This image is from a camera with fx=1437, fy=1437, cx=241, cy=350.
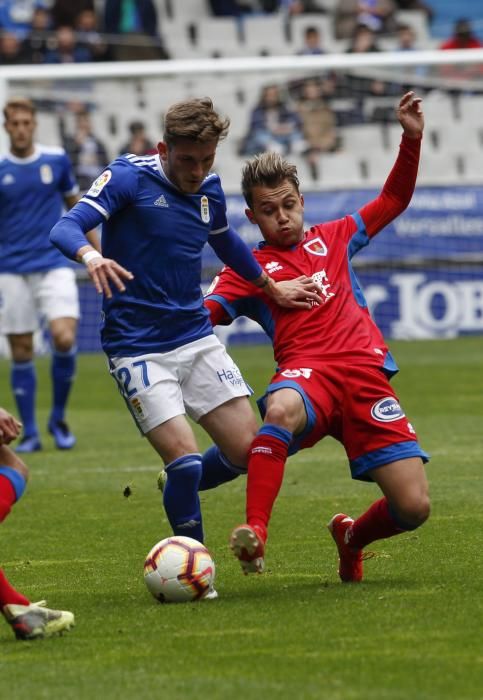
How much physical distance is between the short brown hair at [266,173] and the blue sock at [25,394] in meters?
5.54

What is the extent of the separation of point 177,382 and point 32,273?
5.69m

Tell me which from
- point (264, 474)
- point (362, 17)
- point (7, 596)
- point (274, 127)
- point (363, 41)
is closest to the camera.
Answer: point (7, 596)

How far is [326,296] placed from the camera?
6.02 m

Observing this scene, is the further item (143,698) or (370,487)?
(370,487)

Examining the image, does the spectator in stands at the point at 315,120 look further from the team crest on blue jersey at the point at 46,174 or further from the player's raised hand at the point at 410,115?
the player's raised hand at the point at 410,115

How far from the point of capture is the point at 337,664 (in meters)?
4.26

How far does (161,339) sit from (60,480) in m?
3.98

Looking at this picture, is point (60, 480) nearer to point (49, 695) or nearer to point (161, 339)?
point (161, 339)

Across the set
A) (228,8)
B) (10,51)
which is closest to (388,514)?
(10,51)

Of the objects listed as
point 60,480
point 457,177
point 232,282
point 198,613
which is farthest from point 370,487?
point 457,177

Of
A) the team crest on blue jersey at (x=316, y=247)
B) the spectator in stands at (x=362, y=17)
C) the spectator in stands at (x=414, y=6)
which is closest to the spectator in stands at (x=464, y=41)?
the spectator in stands at (x=414, y=6)

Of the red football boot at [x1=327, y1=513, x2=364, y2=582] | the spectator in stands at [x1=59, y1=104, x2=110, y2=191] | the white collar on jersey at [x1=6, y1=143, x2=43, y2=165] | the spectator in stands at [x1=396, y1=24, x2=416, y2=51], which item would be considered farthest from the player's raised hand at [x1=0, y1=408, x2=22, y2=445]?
the spectator in stands at [x1=396, y1=24, x2=416, y2=51]

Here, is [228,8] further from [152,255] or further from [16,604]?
[16,604]

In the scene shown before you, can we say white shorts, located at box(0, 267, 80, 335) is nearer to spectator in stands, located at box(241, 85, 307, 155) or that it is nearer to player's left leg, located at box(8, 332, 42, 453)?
player's left leg, located at box(8, 332, 42, 453)
